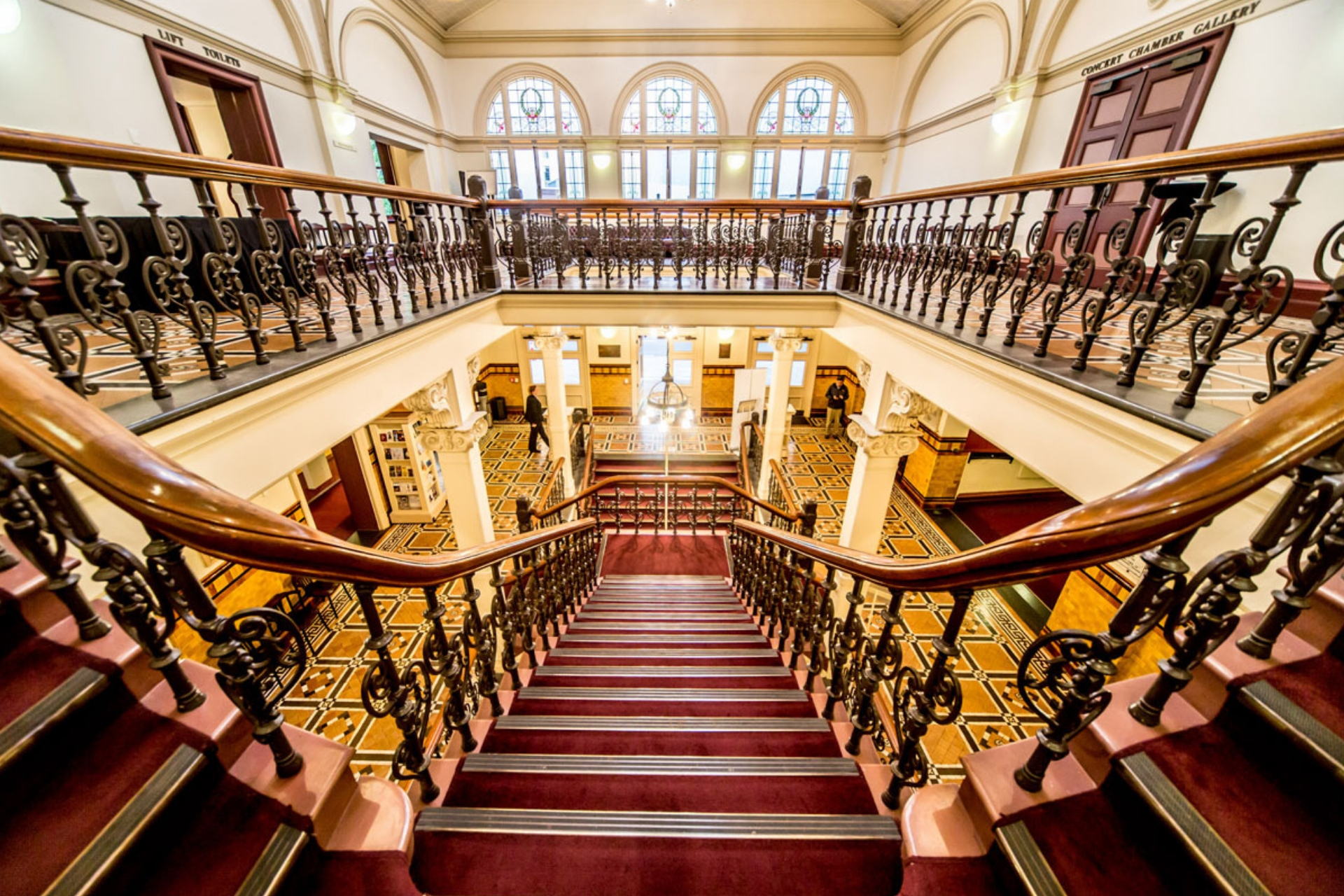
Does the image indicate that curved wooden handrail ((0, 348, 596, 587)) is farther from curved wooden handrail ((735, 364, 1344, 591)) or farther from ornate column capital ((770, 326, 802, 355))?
ornate column capital ((770, 326, 802, 355))

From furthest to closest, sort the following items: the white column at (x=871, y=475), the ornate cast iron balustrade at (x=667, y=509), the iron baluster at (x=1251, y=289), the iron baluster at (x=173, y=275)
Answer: the white column at (x=871, y=475) < the ornate cast iron balustrade at (x=667, y=509) < the iron baluster at (x=173, y=275) < the iron baluster at (x=1251, y=289)

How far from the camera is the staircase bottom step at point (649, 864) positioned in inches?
43.6

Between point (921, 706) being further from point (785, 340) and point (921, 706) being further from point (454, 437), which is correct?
point (785, 340)

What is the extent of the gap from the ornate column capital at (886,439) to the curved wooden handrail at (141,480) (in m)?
4.74

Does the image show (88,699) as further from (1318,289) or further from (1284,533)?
(1318,289)

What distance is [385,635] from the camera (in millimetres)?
1077

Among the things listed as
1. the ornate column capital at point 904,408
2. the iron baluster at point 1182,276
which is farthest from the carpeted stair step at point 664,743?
the ornate column capital at point 904,408

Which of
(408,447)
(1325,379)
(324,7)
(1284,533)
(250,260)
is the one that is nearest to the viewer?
(1325,379)

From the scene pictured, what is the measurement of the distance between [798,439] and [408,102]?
10.9 metres

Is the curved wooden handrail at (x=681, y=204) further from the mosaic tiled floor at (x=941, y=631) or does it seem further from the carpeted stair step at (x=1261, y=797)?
the carpeted stair step at (x=1261, y=797)

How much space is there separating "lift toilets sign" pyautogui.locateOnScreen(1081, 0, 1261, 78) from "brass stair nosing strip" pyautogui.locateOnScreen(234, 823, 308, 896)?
834 cm

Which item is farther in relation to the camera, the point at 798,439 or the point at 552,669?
the point at 798,439

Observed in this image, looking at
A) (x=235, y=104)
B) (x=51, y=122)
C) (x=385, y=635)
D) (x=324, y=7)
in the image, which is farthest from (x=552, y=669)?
(x=324, y=7)

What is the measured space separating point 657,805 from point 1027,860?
0.92m
